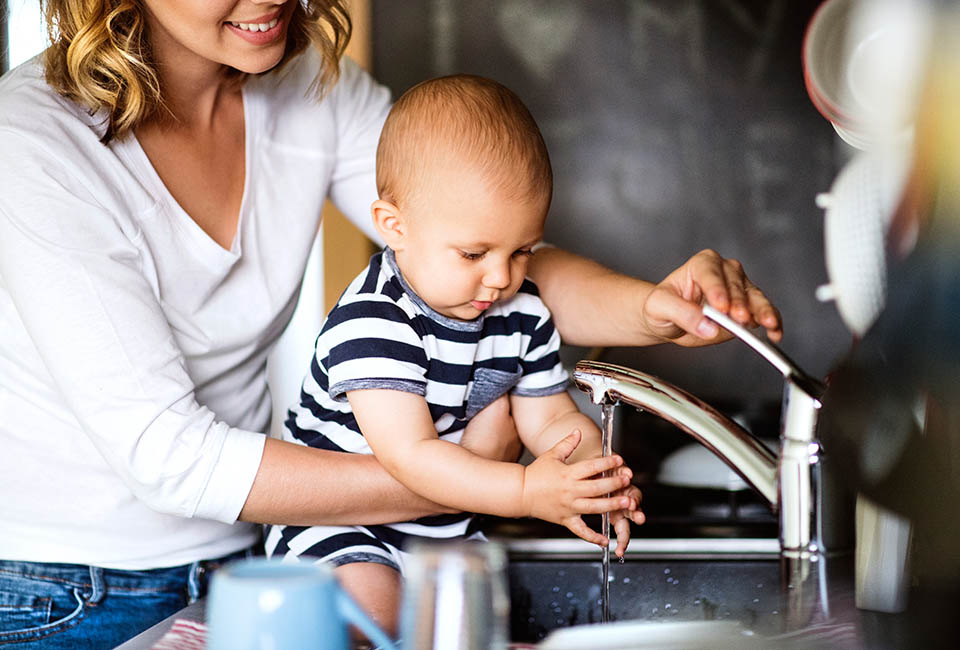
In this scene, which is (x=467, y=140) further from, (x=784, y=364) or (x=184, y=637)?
(x=184, y=637)

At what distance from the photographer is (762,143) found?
2.34 metres

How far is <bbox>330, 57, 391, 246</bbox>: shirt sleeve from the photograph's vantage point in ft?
4.96

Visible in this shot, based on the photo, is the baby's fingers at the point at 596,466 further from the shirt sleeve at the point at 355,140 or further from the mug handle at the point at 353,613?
the shirt sleeve at the point at 355,140

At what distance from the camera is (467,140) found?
1114 millimetres

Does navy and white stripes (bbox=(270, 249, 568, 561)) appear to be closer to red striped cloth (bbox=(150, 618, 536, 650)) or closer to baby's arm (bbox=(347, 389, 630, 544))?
baby's arm (bbox=(347, 389, 630, 544))

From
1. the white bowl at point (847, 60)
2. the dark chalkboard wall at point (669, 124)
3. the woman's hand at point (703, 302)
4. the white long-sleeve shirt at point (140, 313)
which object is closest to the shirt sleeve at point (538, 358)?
the woman's hand at point (703, 302)

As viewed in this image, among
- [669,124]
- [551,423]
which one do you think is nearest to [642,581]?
[551,423]

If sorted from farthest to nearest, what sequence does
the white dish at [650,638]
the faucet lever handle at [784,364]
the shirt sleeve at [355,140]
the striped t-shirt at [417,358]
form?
the shirt sleeve at [355,140], the striped t-shirt at [417,358], the faucet lever handle at [784,364], the white dish at [650,638]

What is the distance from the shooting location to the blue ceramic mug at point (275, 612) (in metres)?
0.61

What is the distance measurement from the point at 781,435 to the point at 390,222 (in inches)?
19.4

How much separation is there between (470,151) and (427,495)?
1.25ft

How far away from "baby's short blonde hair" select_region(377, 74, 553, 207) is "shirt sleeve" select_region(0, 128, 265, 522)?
1.05 feet

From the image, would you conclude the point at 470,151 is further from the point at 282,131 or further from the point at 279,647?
the point at 279,647

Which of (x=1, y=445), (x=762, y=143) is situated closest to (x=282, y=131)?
(x=1, y=445)
